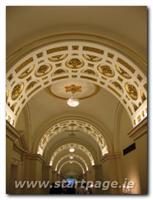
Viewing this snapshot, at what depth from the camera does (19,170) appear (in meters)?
12.7

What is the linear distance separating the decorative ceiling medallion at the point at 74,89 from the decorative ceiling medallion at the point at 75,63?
273 cm

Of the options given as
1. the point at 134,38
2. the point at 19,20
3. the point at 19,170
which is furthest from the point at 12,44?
the point at 19,170

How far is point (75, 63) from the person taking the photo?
9.31m

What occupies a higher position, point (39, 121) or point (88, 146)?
point (39, 121)

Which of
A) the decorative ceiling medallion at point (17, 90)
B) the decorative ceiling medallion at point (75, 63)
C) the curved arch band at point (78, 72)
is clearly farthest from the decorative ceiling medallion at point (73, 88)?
the decorative ceiling medallion at point (17, 90)

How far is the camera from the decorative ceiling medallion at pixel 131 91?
8570mm

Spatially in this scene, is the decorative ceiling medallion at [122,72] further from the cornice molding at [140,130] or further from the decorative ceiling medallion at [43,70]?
the decorative ceiling medallion at [43,70]

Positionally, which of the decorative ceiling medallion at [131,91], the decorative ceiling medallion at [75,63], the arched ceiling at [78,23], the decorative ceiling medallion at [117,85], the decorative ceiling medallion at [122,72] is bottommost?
the decorative ceiling medallion at [131,91]

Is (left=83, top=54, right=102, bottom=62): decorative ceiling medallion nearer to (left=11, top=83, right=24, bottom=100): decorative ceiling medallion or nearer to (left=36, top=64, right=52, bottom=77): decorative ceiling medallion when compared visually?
(left=36, top=64, right=52, bottom=77): decorative ceiling medallion

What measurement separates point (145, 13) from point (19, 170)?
9.07 m
